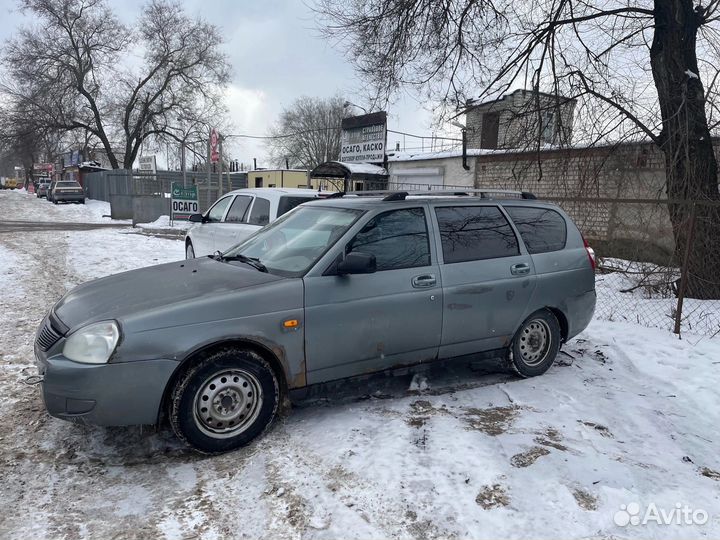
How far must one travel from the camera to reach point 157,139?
120 ft

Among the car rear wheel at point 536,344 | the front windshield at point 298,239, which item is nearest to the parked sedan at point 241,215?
the front windshield at point 298,239

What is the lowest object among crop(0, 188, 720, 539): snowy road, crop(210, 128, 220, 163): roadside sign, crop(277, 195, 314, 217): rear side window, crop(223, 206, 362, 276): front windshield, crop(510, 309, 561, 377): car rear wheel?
crop(0, 188, 720, 539): snowy road

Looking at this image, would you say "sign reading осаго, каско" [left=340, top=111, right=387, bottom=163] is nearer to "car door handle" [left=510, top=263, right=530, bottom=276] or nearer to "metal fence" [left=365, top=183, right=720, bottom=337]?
"metal fence" [left=365, top=183, right=720, bottom=337]

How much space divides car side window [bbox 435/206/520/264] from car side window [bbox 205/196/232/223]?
15.8 feet

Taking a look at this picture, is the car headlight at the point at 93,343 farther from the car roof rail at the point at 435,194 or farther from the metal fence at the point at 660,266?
the metal fence at the point at 660,266

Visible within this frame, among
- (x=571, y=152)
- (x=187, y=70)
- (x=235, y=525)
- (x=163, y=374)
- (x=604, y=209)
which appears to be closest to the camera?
(x=235, y=525)

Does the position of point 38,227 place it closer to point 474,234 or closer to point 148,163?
point 148,163

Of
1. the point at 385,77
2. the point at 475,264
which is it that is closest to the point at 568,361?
the point at 475,264

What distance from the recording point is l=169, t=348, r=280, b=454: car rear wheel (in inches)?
124

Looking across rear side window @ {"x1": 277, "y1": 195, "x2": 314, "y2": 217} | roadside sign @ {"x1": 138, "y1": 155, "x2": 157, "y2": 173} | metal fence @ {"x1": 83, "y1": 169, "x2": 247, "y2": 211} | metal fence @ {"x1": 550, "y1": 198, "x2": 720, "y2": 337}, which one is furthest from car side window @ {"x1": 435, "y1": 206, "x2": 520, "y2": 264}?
roadside sign @ {"x1": 138, "y1": 155, "x2": 157, "y2": 173}

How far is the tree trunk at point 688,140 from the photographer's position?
7270mm

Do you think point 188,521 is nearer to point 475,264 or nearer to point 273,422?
point 273,422

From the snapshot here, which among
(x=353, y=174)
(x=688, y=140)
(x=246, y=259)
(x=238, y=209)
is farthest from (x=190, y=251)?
(x=353, y=174)

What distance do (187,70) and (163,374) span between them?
36567 mm
